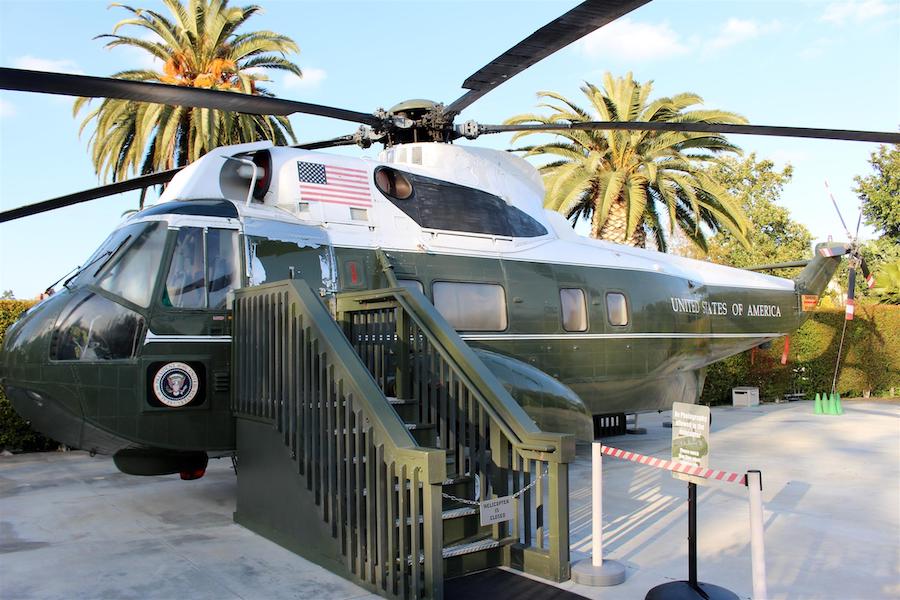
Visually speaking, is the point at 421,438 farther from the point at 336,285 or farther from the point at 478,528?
the point at 336,285

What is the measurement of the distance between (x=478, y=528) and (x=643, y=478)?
3.87 metres

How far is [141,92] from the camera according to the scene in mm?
5441

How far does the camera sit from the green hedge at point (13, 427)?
10.5 meters

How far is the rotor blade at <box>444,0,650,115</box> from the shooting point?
489 cm

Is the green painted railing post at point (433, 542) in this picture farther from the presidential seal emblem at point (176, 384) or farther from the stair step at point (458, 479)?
the presidential seal emblem at point (176, 384)

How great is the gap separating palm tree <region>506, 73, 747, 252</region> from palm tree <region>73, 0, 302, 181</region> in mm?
7106

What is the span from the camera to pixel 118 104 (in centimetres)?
1596

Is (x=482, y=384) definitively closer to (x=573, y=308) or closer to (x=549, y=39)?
(x=549, y=39)

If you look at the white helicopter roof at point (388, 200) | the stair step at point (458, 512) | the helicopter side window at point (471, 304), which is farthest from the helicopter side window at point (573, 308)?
the stair step at point (458, 512)

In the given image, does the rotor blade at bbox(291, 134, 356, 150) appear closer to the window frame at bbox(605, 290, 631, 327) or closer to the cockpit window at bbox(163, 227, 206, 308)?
the cockpit window at bbox(163, 227, 206, 308)

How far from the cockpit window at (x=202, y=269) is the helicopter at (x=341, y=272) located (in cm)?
1

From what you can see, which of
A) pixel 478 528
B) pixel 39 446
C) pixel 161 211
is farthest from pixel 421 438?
pixel 39 446

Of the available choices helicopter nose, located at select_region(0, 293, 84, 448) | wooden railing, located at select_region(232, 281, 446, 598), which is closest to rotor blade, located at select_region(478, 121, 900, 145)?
wooden railing, located at select_region(232, 281, 446, 598)

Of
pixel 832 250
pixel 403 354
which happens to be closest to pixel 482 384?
pixel 403 354
